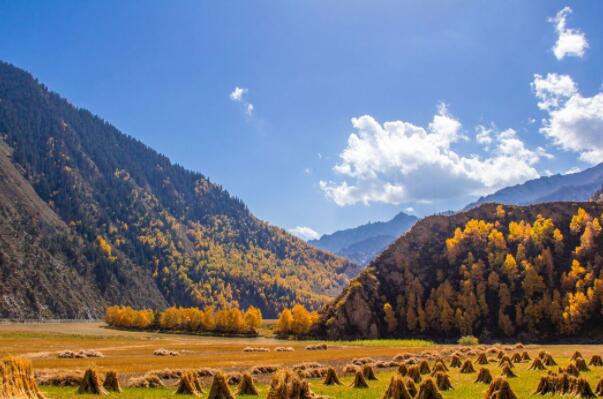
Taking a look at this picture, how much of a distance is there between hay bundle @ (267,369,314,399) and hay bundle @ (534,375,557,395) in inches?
620

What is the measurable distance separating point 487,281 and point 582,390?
121m

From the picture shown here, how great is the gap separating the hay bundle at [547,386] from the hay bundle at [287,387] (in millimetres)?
15753

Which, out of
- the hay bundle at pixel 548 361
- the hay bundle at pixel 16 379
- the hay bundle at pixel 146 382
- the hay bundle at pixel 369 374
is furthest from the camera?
the hay bundle at pixel 548 361

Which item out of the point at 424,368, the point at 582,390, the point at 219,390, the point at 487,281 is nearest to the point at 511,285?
the point at 487,281

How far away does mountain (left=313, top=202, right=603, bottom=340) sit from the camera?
127750mm

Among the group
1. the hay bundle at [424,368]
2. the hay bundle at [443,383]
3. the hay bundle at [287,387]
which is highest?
the hay bundle at [287,387]

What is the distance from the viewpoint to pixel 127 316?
7392 inches

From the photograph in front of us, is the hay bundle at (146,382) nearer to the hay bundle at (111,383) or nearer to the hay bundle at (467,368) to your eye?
the hay bundle at (111,383)

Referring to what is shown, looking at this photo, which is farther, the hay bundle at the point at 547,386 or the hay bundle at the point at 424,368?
the hay bundle at the point at 424,368

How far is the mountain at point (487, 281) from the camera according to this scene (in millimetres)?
127750

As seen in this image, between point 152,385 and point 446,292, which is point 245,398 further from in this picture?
point 446,292

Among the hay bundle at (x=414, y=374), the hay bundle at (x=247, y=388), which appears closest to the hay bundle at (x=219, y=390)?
the hay bundle at (x=247, y=388)

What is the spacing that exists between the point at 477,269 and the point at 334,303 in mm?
45045

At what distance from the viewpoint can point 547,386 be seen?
106ft
